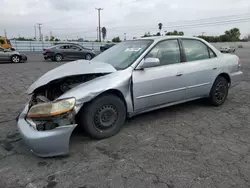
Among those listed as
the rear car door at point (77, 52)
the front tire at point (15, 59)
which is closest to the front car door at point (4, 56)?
the front tire at point (15, 59)

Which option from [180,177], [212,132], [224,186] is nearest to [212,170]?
[224,186]

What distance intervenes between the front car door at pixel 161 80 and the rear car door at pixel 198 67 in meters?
0.19

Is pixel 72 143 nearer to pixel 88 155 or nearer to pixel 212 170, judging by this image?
pixel 88 155

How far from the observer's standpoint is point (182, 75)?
3.80 meters

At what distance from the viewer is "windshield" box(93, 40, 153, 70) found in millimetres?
3438

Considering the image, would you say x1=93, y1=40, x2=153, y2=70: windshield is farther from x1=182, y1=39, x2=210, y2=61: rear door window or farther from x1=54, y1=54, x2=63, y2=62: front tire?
x1=54, y1=54, x2=63, y2=62: front tire

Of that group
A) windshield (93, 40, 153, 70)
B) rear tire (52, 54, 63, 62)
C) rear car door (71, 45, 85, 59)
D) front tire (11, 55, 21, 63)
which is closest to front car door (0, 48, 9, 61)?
front tire (11, 55, 21, 63)

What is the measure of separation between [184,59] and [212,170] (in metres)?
2.18

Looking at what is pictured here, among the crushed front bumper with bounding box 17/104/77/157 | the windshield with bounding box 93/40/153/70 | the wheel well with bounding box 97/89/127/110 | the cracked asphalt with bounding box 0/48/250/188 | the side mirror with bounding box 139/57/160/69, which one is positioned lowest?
the cracked asphalt with bounding box 0/48/250/188

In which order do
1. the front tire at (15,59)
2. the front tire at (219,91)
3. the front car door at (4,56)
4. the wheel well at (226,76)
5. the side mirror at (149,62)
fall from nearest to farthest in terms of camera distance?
the side mirror at (149,62)
the front tire at (219,91)
the wheel well at (226,76)
the front car door at (4,56)
the front tire at (15,59)

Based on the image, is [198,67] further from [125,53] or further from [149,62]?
[125,53]

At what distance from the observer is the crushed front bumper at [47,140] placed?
2.43m

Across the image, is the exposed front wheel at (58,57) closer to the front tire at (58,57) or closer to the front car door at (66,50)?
the front tire at (58,57)

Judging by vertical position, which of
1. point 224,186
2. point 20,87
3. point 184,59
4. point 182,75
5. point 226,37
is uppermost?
point 226,37
